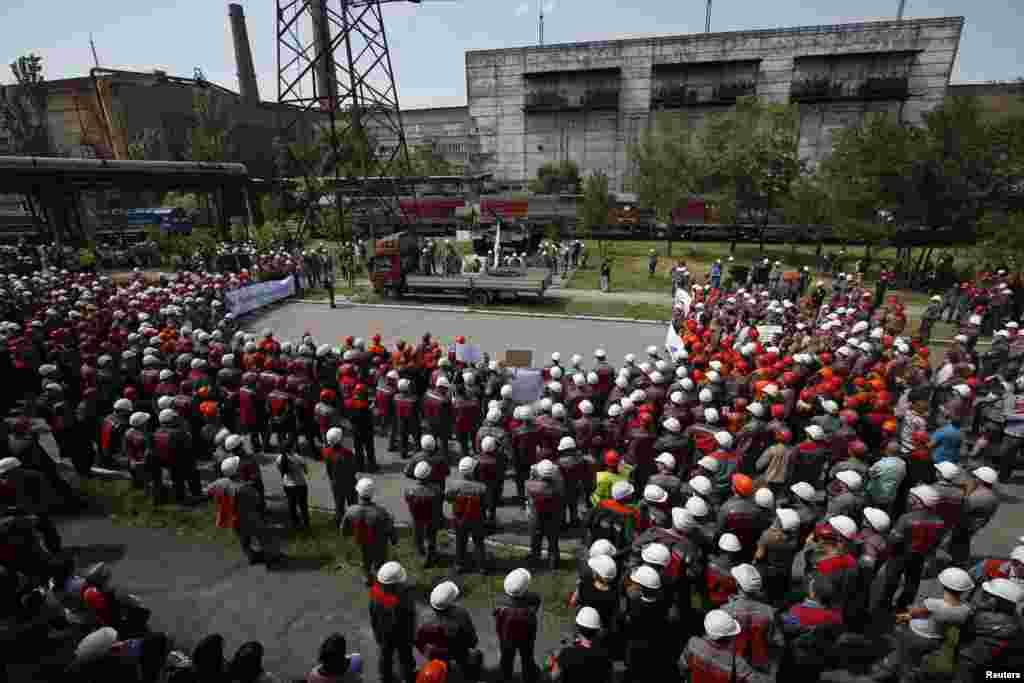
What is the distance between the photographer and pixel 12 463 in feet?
19.7

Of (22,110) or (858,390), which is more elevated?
(22,110)

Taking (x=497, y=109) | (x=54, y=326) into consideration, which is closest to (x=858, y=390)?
(x=54, y=326)

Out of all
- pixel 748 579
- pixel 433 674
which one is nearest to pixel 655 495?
pixel 748 579

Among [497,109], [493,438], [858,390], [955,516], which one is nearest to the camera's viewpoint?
[955,516]

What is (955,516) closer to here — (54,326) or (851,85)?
(54,326)

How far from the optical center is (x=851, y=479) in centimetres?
564

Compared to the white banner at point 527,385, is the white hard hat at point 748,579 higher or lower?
higher

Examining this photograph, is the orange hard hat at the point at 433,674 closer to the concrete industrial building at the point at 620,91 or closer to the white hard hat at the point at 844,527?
→ the white hard hat at the point at 844,527

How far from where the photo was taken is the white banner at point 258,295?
57.7 feet

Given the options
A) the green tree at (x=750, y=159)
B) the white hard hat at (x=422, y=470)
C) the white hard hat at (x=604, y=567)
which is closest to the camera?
the white hard hat at (x=604, y=567)

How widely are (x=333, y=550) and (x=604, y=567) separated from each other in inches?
160

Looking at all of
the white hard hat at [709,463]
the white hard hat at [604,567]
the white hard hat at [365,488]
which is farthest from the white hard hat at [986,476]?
the white hard hat at [365,488]

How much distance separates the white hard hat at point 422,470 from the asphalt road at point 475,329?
8.08 metres

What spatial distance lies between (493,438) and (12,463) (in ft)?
18.9
